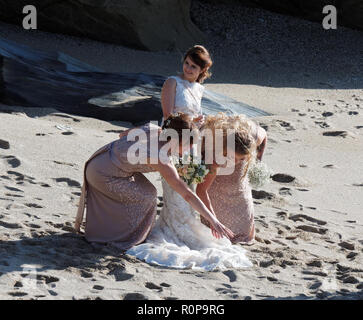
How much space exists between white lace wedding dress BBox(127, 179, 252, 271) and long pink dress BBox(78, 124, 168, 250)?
13cm

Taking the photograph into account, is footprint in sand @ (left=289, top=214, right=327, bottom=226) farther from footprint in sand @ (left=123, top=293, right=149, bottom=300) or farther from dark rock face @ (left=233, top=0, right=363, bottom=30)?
dark rock face @ (left=233, top=0, right=363, bottom=30)

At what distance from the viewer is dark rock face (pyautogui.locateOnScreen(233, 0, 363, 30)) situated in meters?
14.1

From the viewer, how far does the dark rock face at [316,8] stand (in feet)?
46.2

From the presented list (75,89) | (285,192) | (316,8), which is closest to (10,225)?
(285,192)

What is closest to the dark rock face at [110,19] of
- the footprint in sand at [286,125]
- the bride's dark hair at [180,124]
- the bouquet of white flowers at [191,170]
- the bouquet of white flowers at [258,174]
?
the footprint in sand at [286,125]

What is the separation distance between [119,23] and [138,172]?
7653 millimetres

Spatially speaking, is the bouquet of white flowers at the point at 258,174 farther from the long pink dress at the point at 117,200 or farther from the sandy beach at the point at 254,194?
the long pink dress at the point at 117,200

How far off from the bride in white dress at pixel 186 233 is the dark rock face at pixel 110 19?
22.1ft

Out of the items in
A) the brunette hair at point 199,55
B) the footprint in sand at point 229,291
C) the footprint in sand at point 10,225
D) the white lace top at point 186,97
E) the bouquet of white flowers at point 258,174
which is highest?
the brunette hair at point 199,55

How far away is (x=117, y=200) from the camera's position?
4781 millimetres

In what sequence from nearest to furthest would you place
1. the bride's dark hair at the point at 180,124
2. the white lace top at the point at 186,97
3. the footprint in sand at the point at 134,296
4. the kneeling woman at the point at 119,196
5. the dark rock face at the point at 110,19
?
the footprint in sand at the point at 134,296 → the bride's dark hair at the point at 180,124 → the kneeling woman at the point at 119,196 → the white lace top at the point at 186,97 → the dark rock face at the point at 110,19

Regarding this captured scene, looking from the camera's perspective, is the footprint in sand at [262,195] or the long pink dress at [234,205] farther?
the footprint in sand at [262,195]

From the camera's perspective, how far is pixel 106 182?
186 inches

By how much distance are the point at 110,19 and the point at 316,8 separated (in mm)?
4228
